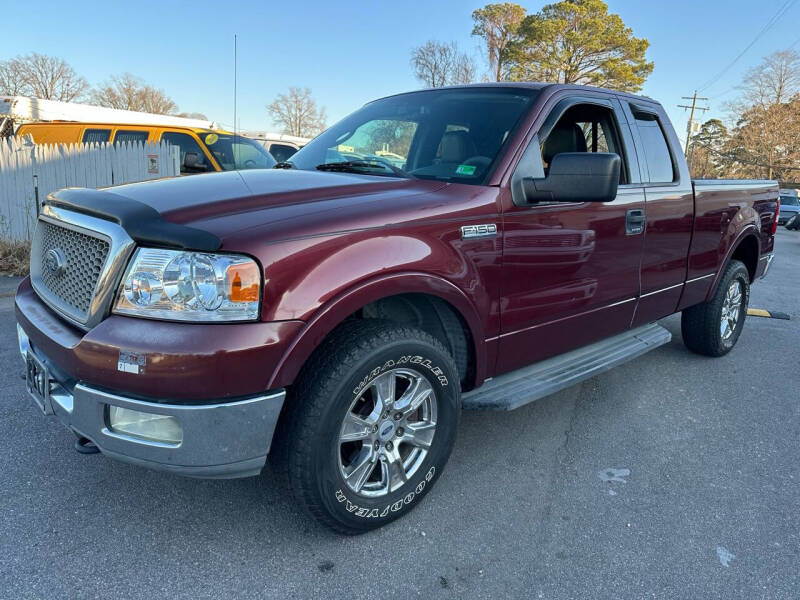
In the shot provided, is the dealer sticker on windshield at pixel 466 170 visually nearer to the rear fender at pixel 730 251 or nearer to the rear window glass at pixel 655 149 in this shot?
the rear window glass at pixel 655 149

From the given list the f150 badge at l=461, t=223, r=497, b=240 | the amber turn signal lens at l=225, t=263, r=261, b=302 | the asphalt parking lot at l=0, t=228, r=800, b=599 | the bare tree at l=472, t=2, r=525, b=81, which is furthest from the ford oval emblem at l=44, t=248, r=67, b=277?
the bare tree at l=472, t=2, r=525, b=81

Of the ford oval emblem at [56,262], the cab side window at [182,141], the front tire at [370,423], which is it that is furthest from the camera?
the cab side window at [182,141]

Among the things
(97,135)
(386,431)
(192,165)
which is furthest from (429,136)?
(97,135)

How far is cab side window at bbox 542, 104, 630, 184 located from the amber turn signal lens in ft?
6.67

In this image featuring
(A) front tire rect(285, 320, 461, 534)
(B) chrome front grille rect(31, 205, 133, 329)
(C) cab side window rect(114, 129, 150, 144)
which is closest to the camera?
(B) chrome front grille rect(31, 205, 133, 329)

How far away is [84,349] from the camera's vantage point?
6.30ft

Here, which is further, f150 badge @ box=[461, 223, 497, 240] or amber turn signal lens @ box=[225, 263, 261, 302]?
f150 badge @ box=[461, 223, 497, 240]

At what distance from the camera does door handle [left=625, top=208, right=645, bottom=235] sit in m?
3.28

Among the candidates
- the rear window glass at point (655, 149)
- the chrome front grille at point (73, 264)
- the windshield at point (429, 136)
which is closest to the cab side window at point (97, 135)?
the windshield at point (429, 136)

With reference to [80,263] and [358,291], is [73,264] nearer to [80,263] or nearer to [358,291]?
[80,263]

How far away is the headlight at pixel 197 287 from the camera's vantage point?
6.07ft

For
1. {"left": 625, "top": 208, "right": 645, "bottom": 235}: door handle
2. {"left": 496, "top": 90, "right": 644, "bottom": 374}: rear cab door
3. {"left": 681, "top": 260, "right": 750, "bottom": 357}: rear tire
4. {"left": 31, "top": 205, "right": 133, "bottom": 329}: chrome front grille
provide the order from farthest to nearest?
1. {"left": 681, "top": 260, "right": 750, "bottom": 357}: rear tire
2. {"left": 625, "top": 208, "right": 645, "bottom": 235}: door handle
3. {"left": 496, "top": 90, "right": 644, "bottom": 374}: rear cab door
4. {"left": 31, "top": 205, "right": 133, "bottom": 329}: chrome front grille

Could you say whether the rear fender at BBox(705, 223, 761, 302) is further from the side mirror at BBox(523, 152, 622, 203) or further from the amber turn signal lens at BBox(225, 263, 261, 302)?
the amber turn signal lens at BBox(225, 263, 261, 302)

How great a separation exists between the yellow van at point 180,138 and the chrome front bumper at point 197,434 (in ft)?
21.9
